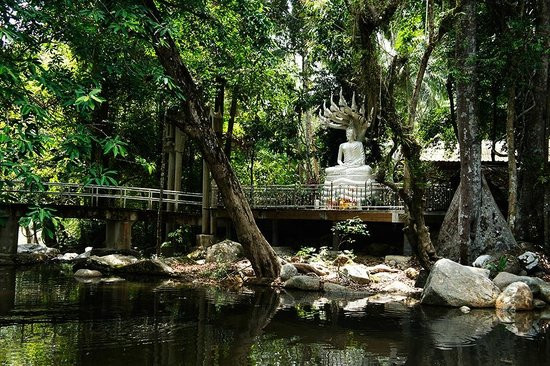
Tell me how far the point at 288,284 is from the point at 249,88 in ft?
23.9

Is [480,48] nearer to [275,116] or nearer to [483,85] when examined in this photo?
[483,85]

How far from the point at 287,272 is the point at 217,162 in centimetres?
304

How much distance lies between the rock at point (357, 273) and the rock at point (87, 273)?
6.50 metres

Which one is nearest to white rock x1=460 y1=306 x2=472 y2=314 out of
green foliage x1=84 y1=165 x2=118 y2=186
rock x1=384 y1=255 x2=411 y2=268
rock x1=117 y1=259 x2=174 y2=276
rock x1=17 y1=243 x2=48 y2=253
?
rock x1=384 y1=255 x2=411 y2=268

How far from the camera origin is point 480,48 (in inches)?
526

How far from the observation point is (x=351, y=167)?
17.4 metres

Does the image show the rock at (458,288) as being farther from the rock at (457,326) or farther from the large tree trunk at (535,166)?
the large tree trunk at (535,166)

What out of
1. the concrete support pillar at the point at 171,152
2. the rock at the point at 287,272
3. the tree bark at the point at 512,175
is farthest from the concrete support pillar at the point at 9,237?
the tree bark at the point at 512,175

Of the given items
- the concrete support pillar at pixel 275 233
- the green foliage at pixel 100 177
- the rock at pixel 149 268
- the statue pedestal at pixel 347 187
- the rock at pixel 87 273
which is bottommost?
the rock at pixel 87 273

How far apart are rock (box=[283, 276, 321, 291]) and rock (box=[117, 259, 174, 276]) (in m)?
3.54

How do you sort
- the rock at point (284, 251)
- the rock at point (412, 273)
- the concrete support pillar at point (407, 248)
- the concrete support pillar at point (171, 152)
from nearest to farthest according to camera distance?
the rock at point (412, 273) < the concrete support pillar at point (407, 248) < the rock at point (284, 251) < the concrete support pillar at point (171, 152)

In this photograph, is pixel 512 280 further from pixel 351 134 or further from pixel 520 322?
pixel 351 134

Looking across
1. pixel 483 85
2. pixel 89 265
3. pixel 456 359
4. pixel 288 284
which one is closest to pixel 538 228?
pixel 483 85

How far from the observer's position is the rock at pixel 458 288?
9297 mm
